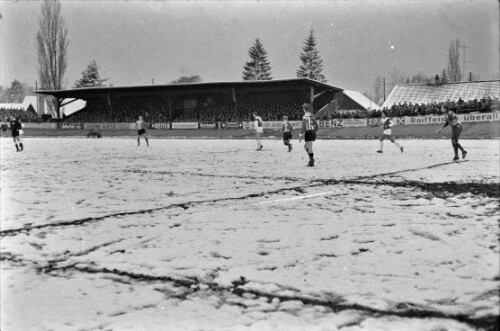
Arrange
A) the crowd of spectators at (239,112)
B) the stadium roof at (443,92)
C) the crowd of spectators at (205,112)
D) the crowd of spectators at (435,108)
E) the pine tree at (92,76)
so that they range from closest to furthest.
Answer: the crowd of spectators at (435,108) → the crowd of spectators at (205,112) → the crowd of spectators at (239,112) → the stadium roof at (443,92) → the pine tree at (92,76)

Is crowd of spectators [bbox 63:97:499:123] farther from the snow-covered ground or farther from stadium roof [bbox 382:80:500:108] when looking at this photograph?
the snow-covered ground

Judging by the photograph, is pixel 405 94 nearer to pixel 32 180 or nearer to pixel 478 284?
pixel 32 180

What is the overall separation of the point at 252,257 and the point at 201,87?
4513cm

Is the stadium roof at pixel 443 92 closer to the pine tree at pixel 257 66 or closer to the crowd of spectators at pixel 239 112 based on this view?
the crowd of spectators at pixel 239 112

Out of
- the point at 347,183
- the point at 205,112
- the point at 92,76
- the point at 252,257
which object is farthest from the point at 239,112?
the point at 252,257

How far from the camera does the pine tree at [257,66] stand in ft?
143

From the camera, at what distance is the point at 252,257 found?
439 cm

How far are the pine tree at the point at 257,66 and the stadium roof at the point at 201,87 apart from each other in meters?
2.05

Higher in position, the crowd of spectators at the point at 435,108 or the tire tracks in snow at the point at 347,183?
the crowd of spectators at the point at 435,108

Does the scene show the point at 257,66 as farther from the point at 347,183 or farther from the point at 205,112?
the point at 347,183

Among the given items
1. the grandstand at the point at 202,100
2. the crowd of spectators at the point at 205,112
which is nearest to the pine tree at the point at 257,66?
the grandstand at the point at 202,100

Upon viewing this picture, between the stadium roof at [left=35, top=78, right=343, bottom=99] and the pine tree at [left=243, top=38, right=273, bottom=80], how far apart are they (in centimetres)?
205

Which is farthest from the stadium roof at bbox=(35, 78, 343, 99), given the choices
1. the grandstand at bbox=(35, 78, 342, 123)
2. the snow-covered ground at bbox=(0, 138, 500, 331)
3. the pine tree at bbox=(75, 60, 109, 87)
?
the snow-covered ground at bbox=(0, 138, 500, 331)

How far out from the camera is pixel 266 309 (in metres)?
3.19
